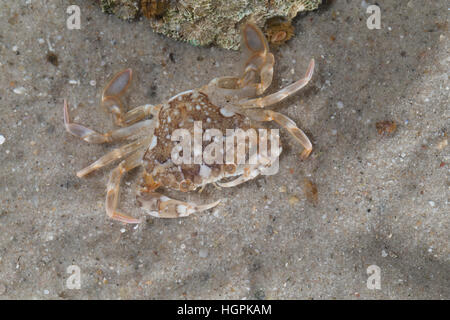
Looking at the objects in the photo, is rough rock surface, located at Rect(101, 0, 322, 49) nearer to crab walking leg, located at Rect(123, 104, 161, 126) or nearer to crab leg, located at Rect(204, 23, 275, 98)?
crab leg, located at Rect(204, 23, 275, 98)

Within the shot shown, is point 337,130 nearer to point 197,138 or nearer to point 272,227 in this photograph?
point 272,227

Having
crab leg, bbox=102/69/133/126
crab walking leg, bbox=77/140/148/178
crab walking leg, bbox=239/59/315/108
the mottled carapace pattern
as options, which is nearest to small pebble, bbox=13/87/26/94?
crab leg, bbox=102/69/133/126

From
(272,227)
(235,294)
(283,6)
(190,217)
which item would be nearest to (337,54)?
(283,6)

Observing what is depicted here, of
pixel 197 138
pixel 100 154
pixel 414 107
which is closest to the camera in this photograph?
Answer: pixel 197 138

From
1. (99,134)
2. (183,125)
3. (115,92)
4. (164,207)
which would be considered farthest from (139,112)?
(164,207)

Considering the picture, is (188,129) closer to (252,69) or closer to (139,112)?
(139,112)
